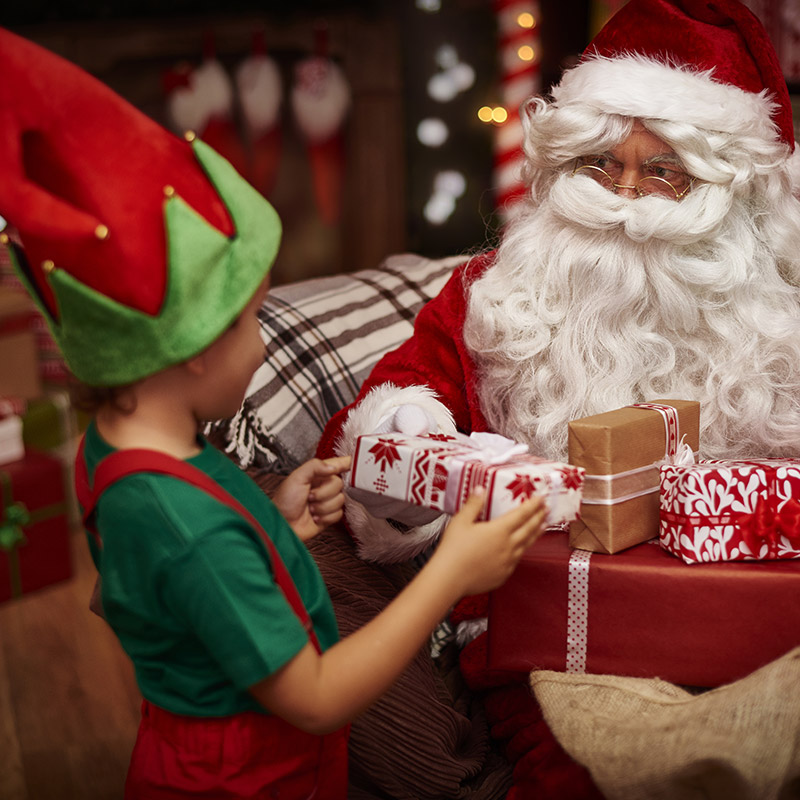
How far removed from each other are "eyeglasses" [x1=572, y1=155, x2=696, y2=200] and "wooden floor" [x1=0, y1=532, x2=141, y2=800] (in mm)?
1583

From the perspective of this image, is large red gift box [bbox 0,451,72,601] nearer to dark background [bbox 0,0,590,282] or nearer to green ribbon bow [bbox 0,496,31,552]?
green ribbon bow [bbox 0,496,31,552]

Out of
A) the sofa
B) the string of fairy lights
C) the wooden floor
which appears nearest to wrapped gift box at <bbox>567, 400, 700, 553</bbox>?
the sofa

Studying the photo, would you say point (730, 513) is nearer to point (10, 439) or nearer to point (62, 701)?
point (62, 701)

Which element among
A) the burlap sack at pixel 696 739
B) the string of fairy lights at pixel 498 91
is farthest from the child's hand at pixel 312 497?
the string of fairy lights at pixel 498 91

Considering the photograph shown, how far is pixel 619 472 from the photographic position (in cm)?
109

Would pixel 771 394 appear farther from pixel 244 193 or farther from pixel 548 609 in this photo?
pixel 244 193

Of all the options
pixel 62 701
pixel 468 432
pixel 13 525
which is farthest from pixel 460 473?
pixel 13 525

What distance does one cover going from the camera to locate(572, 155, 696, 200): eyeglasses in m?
1.42

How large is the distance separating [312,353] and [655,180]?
726mm

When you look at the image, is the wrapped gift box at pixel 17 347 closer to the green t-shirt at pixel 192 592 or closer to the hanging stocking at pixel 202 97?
the hanging stocking at pixel 202 97

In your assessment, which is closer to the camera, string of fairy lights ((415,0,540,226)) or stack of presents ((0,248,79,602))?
stack of presents ((0,248,79,602))

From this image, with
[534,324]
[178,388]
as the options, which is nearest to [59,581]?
[534,324]

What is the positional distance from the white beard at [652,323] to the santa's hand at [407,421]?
0.81 feet

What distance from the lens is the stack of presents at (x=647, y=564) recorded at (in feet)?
3.51
